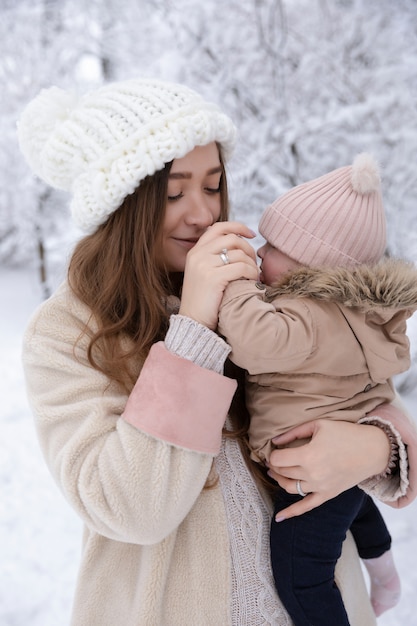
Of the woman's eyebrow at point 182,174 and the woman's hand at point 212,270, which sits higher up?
the woman's eyebrow at point 182,174

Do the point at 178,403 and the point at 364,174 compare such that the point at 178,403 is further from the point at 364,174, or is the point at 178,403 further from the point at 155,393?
the point at 364,174

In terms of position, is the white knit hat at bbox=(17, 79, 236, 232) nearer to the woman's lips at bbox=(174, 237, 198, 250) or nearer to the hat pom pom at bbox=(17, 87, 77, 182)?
the hat pom pom at bbox=(17, 87, 77, 182)

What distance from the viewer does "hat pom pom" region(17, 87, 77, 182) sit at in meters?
1.20

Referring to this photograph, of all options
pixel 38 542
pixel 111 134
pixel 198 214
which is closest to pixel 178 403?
pixel 198 214

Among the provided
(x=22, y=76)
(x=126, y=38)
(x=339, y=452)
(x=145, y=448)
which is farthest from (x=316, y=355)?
(x=22, y=76)

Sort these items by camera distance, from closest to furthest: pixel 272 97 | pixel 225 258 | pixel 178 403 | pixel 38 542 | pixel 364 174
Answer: pixel 178 403 → pixel 225 258 → pixel 364 174 → pixel 38 542 → pixel 272 97

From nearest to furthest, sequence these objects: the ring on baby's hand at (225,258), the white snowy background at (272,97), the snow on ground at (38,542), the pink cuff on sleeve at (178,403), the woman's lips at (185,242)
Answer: the pink cuff on sleeve at (178,403), the ring on baby's hand at (225,258), the woman's lips at (185,242), the snow on ground at (38,542), the white snowy background at (272,97)

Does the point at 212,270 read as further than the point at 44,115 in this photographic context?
No

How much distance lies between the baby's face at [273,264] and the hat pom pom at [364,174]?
0.75 feet

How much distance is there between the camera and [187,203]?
1.18 m

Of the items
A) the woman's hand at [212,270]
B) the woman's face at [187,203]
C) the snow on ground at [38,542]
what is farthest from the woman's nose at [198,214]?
the snow on ground at [38,542]

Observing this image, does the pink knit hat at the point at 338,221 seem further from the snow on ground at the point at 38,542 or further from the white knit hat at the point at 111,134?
the snow on ground at the point at 38,542

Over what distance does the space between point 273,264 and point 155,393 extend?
0.49 m

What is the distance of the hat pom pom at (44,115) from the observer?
1201 millimetres
